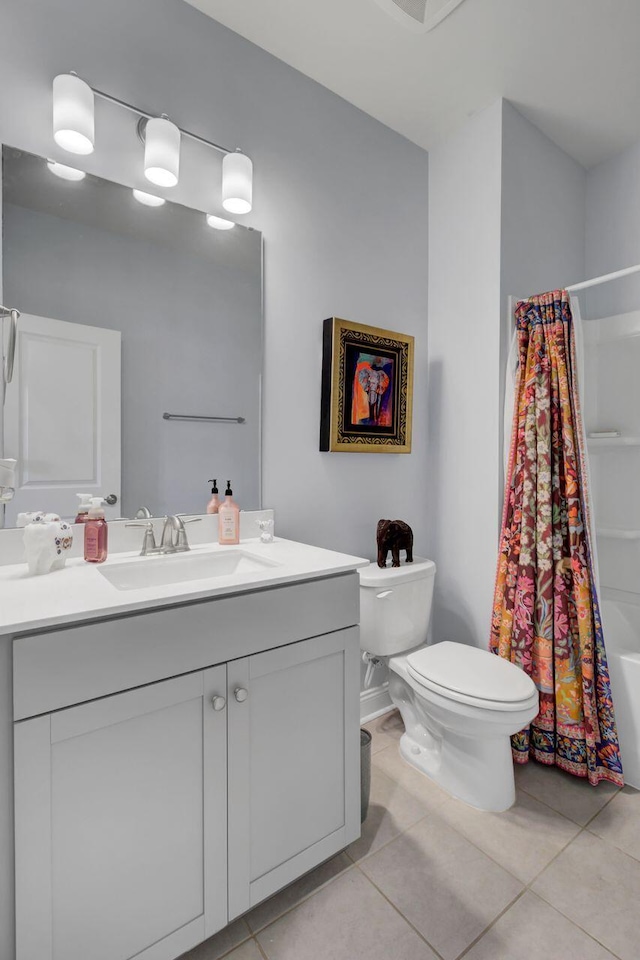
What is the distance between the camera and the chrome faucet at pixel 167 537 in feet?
5.05

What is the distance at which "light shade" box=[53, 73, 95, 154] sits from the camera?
1.35 meters

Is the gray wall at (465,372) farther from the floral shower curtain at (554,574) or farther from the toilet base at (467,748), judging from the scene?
the toilet base at (467,748)

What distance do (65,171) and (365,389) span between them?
128 centimetres

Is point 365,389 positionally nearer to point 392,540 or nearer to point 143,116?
point 392,540

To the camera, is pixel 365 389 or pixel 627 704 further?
pixel 365 389

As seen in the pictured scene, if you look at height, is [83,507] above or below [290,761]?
above

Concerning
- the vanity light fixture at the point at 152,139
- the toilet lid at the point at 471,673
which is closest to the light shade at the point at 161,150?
the vanity light fixture at the point at 152,139

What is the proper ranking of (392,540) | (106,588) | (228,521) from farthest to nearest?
(392,540)
(228,521)
(106,588)

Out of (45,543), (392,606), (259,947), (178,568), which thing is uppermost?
(45,543)

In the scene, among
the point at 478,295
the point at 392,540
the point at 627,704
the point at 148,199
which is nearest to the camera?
the point at 148,199

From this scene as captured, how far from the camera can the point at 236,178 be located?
1.69 metres

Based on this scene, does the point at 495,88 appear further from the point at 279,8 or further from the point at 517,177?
the point at 279,8

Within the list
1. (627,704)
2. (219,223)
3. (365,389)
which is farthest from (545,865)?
(219,223)

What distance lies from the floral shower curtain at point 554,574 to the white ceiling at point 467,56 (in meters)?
0.90
